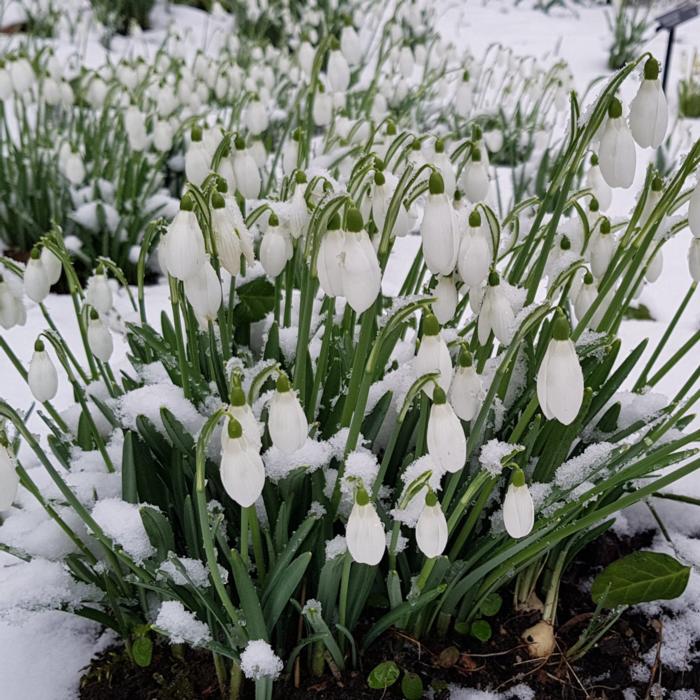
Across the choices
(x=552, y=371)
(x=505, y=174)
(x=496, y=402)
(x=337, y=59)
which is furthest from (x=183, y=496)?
(x=505, y=174)

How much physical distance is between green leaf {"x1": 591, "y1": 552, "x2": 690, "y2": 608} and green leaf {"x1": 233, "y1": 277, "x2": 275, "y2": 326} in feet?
2.61

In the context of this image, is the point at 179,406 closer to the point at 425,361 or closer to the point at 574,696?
the point at 425,361

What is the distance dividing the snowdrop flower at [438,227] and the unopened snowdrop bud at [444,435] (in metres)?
0.16

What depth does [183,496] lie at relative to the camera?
4.24 ft

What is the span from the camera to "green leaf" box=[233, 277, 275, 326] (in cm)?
158

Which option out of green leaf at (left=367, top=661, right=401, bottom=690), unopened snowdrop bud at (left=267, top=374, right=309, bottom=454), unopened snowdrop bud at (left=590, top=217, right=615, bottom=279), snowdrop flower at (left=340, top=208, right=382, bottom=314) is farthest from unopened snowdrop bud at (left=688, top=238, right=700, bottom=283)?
green leaf at (left=367, top=661, right=401, bottom=690)

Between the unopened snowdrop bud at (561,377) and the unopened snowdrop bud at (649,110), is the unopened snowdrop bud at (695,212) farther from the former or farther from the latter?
the unopened snowdrop bud at (561,377)

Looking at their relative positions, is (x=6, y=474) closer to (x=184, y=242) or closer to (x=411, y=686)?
(x=184, y=242)

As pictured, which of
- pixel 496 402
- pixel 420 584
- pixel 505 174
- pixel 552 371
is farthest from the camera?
pixel 505 174

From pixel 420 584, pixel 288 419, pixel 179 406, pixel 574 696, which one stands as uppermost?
pixel 288 419

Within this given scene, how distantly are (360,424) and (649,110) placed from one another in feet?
1.79

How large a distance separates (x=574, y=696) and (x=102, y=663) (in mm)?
803

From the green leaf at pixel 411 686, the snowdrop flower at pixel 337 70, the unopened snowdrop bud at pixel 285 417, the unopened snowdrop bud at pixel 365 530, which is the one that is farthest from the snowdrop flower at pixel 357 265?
the snowdrop flower at pixel 337 70

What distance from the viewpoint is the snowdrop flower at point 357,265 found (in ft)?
2.96
